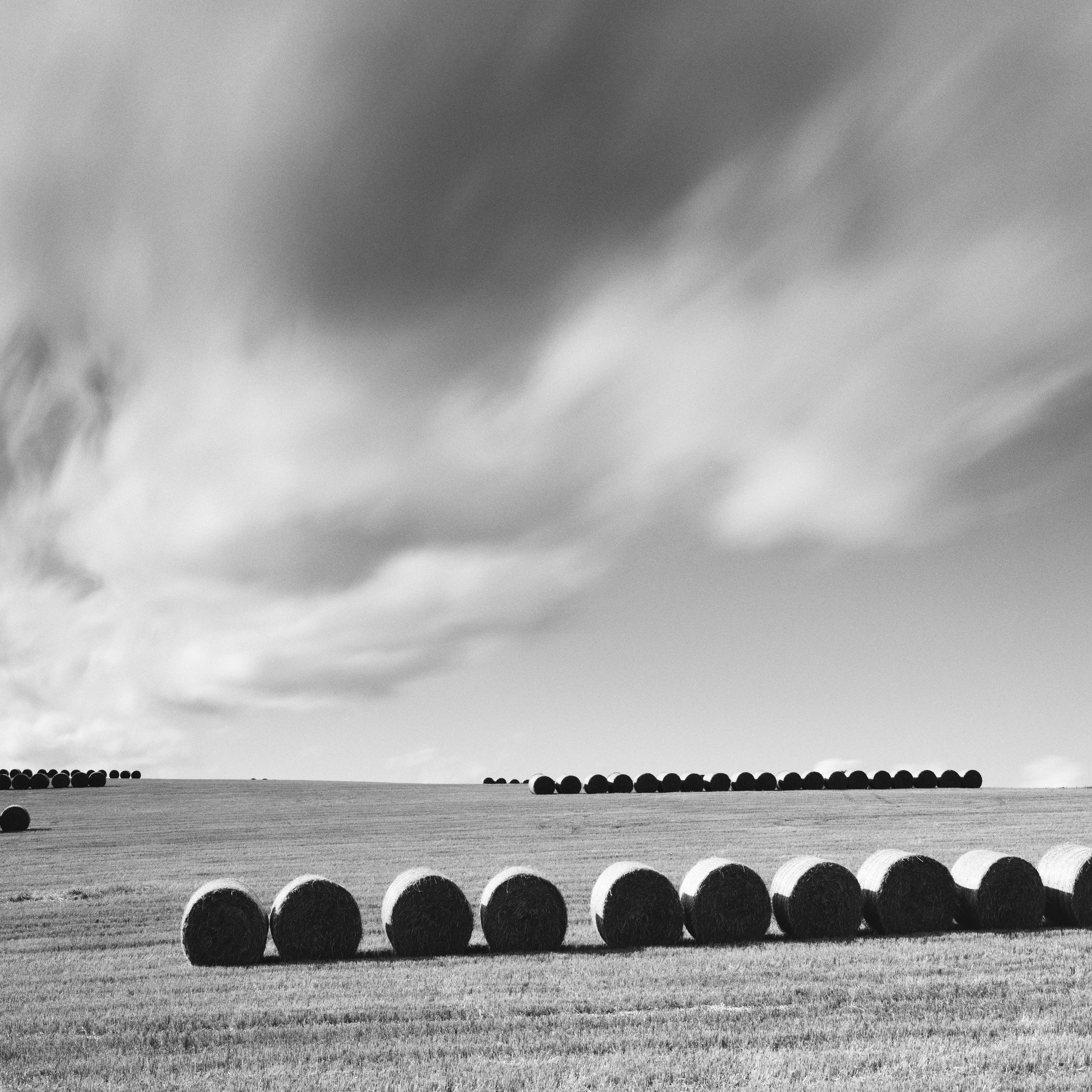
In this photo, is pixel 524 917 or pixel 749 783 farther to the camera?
pixel 749 783

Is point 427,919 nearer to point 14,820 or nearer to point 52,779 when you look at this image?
point 14,820

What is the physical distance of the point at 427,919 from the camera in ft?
52.7

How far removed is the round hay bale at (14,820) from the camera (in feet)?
143

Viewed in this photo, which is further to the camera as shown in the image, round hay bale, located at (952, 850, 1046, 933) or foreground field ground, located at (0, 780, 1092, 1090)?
round hay bale, located at (952, 850, 1046, 933)

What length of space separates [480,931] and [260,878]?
8729 mm

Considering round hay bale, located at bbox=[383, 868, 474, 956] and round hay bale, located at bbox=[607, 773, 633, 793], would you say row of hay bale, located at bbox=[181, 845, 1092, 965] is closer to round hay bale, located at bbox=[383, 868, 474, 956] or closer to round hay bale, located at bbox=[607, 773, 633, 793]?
round hay bale, located at bbox=[383, 868, 474, 956]

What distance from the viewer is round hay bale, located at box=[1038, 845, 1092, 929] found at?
57.9ft

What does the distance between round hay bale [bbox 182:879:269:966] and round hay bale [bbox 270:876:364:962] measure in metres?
0.29

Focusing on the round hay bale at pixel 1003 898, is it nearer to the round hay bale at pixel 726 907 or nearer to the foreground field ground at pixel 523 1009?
the foreground field ground at pixel 523 1009

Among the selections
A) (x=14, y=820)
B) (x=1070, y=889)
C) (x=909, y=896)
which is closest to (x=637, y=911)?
(x=909, y=896)

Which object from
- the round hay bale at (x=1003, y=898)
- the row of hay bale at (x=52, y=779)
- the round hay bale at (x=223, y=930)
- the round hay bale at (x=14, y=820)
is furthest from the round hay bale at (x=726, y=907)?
the row of hay bale at (x=52, y=779)

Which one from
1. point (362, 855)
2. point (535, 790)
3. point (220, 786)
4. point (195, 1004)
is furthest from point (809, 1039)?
point (220, 786)

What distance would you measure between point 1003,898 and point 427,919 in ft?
29.5

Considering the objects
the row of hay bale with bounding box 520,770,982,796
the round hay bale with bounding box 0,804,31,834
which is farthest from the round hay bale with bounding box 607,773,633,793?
the round hay bale with bounding box 0,804,31,834
